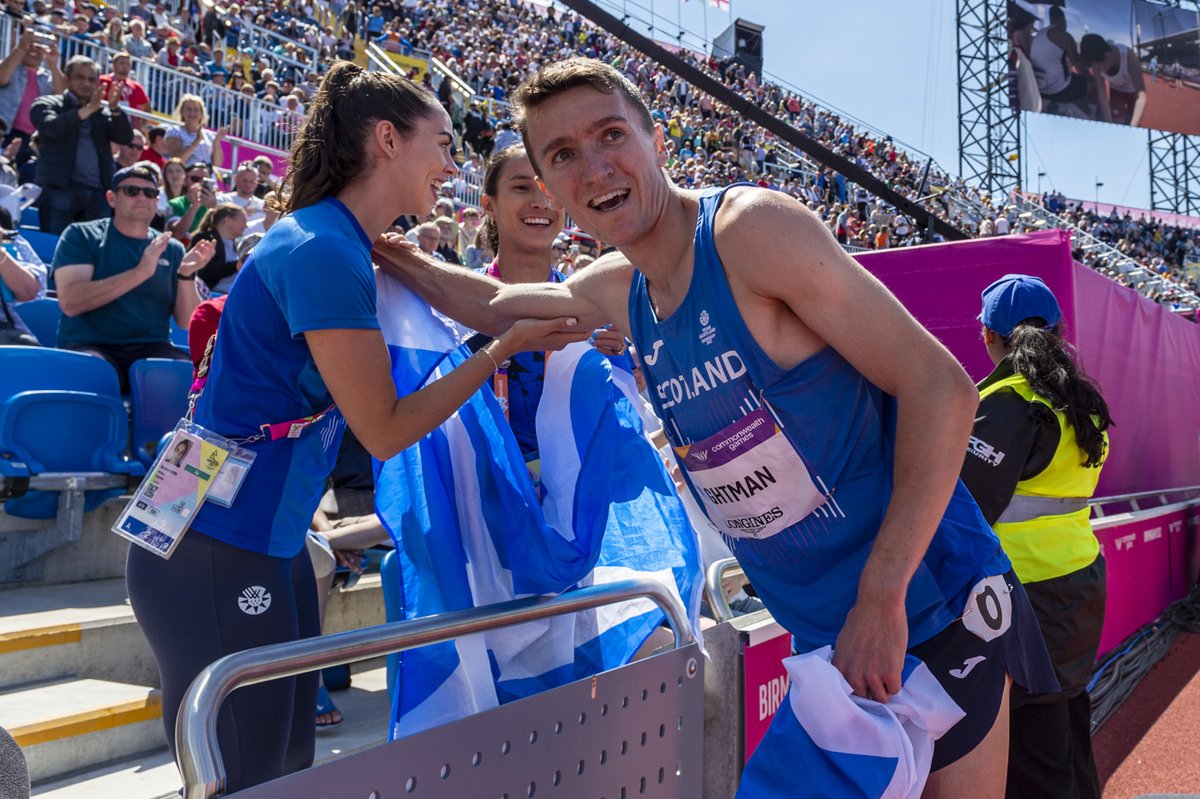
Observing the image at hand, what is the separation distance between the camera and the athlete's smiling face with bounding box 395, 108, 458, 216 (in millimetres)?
2043

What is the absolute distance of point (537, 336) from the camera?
213 centimetres

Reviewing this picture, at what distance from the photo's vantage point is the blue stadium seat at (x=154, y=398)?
479 centimetres

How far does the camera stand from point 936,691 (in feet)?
5.13

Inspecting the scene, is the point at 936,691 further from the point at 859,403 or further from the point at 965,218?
the point at 965,218

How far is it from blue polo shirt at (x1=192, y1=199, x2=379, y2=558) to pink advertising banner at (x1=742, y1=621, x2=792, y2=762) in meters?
1.43

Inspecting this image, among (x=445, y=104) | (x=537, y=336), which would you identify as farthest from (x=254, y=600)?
(x=445, y=104)

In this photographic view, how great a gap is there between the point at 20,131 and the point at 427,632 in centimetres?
904

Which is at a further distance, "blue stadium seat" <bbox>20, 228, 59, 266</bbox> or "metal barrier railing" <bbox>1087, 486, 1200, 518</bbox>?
"blue stadium seat" <bbox>20, 228, 59, 266</bbox>

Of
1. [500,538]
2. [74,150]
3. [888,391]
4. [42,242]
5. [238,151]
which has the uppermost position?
[238,151]

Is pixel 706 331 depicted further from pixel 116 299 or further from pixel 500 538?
pixel 116 299

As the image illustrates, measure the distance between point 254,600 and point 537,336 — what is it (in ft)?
2.60

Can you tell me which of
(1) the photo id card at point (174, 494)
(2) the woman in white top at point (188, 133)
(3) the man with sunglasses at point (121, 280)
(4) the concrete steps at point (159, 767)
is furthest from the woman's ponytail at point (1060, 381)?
(2) the woman in white top at point (188, 133)

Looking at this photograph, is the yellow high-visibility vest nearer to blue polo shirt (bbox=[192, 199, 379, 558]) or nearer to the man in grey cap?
blue polo shirt (bbox=[192, 199, 379, 558])

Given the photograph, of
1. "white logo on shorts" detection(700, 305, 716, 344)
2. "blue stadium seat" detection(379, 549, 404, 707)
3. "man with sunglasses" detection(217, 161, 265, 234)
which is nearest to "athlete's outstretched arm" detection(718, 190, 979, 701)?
"white logo on shorts" detection(700, 305, 716, 344)
